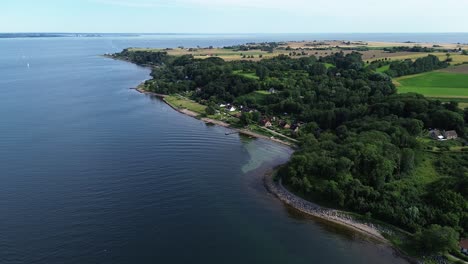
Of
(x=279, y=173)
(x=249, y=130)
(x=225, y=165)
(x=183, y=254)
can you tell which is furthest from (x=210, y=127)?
(x=183, y=254)

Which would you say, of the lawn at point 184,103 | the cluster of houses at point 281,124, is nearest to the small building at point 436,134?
→ the cluster of houses at point 281,124

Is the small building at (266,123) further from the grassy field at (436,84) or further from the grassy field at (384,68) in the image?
the grassy field at (384,68)

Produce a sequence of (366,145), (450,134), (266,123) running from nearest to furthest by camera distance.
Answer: (366,145), (450,134), (266,123)

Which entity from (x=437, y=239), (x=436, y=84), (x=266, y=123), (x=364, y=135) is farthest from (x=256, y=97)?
(x=437, y=239)

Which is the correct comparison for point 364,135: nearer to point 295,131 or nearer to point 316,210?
point 316,210

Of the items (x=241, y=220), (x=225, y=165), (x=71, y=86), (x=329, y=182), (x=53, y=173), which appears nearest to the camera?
(x=241, y=220)

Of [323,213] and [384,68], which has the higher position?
[384,68]

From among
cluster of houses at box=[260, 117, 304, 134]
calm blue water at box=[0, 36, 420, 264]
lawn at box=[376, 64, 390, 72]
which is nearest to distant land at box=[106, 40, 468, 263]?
cluster of houses at box=[260, 117, 304, 134]

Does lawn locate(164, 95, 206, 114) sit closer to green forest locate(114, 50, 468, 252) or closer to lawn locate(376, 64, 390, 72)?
green forest locate(114, 50, 468, 252)

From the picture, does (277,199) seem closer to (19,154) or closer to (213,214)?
(213,214)
